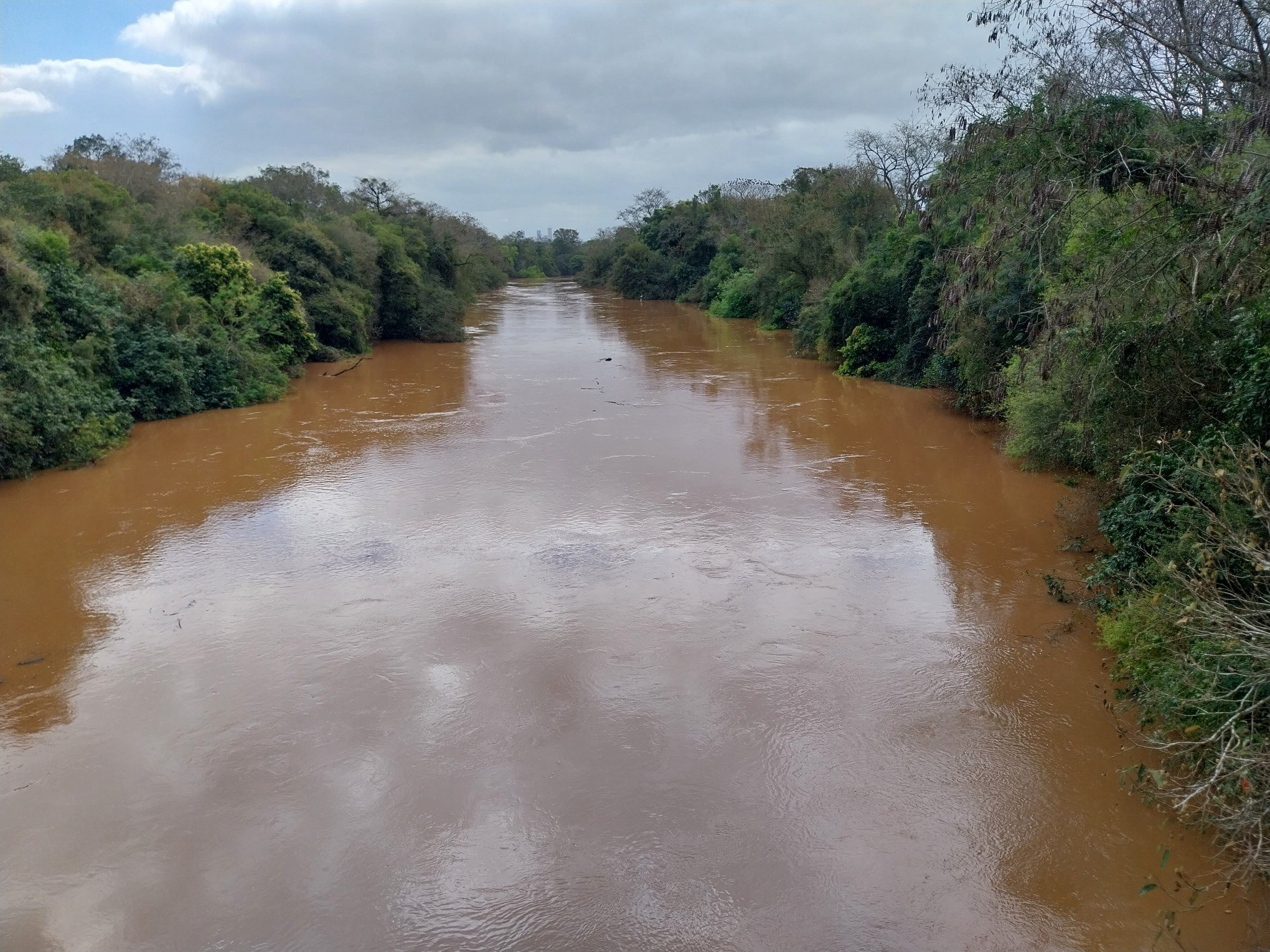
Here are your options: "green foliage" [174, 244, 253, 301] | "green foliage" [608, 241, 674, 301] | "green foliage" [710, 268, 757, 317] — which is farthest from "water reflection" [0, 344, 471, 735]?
"green foliage" [608, 241, 674, 301]

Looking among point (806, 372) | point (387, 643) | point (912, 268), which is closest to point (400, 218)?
point (806, 372)

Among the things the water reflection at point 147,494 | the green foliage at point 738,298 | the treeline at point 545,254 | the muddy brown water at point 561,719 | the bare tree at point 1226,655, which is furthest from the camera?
the treeline at point 545,254

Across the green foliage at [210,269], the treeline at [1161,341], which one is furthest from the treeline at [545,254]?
the treeline at [1161,341]

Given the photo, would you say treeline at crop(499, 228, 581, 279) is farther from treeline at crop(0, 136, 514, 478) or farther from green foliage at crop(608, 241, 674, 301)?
treeline at crop(0, 136, 514, 478)

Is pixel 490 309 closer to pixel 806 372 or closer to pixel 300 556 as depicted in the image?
pixel 806 372

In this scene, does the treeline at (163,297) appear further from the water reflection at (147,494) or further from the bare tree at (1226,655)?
the bare tree at (1226,655)

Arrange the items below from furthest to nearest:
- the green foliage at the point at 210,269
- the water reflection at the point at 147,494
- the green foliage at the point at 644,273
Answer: the green foliage at the point at 644,273 → the green foliage at the point at 210,269 → the water reflection at the point at 147,494

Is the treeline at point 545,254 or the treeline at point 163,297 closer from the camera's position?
the treeline at point 163,297
